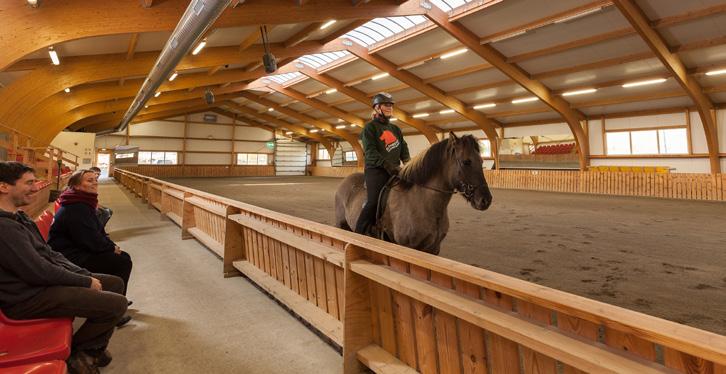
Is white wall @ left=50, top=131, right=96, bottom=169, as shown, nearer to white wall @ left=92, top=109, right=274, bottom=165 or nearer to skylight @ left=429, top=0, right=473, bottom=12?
white wall @ left=92, top=109, right=274, bottom=165

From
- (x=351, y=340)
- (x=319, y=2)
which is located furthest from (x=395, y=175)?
(x=319, y=2)

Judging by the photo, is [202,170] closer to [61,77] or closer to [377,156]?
[61,77]

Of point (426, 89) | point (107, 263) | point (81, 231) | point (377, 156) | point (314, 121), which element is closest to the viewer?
point (81, 231)

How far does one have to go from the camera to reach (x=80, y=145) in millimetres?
18625

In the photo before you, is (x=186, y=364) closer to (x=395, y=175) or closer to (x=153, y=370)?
(x=153, y=370)

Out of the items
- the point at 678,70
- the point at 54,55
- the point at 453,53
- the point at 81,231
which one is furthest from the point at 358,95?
the point at 81,231

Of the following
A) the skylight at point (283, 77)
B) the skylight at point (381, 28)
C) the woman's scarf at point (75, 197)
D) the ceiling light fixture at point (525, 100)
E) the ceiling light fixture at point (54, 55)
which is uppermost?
the skylight at point (283, 77)

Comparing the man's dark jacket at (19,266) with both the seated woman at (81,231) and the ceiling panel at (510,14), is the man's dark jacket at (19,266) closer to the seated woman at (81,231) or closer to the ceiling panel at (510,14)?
the seated woman at (81,231)

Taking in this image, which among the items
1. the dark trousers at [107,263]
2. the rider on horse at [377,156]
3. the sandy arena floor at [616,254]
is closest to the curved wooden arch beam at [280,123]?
the sandy arena floor at [616,254]

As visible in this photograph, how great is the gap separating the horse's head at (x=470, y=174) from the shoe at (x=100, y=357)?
2.85 m

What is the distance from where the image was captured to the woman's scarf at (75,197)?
271 cm

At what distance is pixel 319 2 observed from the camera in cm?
893

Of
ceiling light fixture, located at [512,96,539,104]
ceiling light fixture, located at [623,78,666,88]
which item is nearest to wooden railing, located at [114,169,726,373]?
ceiling light fixture, located at [623,78,666,88]

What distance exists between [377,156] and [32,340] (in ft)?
8.50
